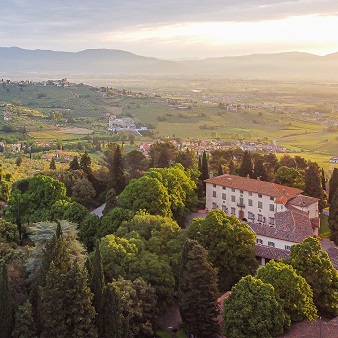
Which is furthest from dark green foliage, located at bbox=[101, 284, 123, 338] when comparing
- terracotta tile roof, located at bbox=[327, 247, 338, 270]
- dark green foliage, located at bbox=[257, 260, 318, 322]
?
terracotta tile roof, located at bbox=[327, 247, 338, 270]

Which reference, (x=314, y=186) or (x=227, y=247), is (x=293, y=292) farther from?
(x=314, y=186)

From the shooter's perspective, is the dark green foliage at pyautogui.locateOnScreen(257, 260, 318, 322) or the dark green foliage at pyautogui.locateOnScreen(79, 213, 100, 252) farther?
the dark green foliage at pyautogui.locateOnScreen(79, 213, 100, 252)

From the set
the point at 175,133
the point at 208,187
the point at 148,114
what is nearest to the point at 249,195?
the point at 208,187

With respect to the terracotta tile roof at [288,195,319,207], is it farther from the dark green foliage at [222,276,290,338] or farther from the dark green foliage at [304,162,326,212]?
the dark green foliage at [222,276,290,338]

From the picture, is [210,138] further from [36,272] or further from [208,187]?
[36,272]

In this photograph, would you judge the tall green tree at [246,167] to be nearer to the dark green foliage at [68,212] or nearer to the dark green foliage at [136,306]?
the dark green foliage at [68,212]
